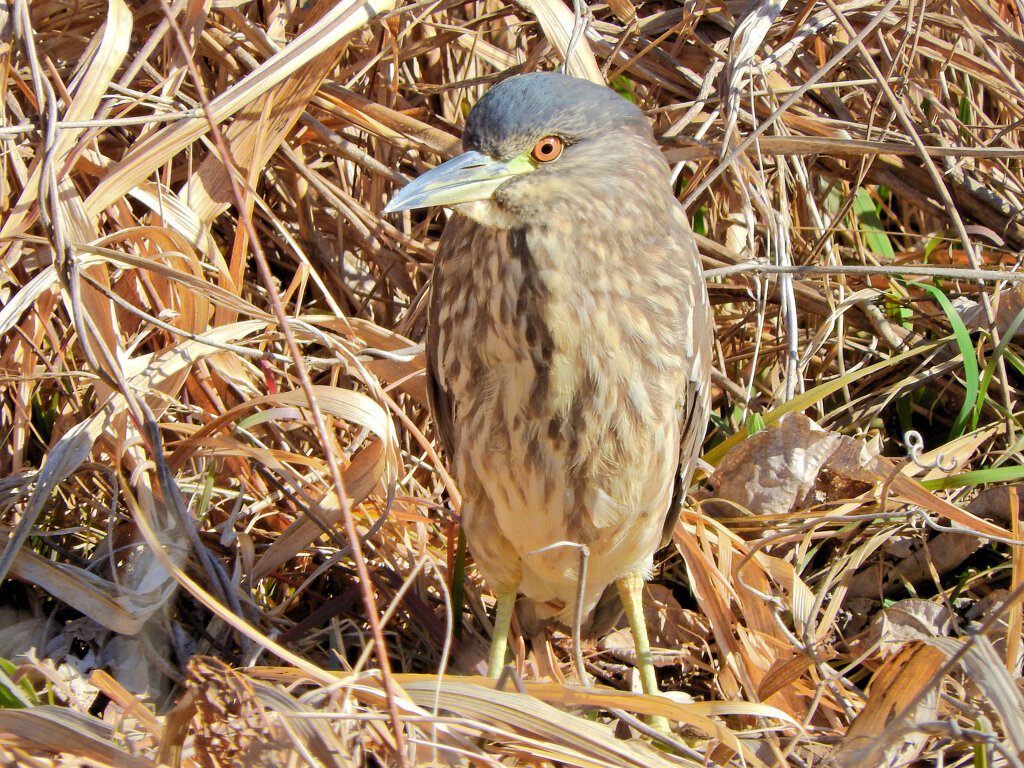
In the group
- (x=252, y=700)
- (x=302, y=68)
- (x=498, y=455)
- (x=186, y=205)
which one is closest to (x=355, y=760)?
(x=252, y=700)

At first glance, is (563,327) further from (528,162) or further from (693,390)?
(693,390)

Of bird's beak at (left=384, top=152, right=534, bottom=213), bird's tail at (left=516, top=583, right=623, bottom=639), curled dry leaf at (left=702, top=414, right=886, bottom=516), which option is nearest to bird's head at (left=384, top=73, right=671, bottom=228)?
bird's beak at (left=384, top=152, right=534, bottom=213)

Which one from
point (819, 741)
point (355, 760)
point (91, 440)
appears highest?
point (91, 440)

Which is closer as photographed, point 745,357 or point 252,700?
point 252,700

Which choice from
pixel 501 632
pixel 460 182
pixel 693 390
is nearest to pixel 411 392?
pixel 501 632

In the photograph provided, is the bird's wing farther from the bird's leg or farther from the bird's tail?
the bird's leg

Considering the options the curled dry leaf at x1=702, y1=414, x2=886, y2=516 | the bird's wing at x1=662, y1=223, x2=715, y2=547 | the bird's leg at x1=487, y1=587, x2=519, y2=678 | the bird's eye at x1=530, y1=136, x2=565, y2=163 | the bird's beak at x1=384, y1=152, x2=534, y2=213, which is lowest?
the bird's leg at x1=487, y1=587, x2=519, y2=678

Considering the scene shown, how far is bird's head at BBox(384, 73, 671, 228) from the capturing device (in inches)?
80.7

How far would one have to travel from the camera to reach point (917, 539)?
2889 mm

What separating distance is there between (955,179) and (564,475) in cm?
186

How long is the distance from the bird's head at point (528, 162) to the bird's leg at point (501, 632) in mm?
1041

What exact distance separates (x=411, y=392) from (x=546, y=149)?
1094mm

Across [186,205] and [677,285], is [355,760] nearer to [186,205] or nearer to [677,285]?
[677,285]

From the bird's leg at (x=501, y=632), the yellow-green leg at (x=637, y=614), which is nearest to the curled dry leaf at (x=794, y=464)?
the yellow-green leg at (x=637, y=614)
